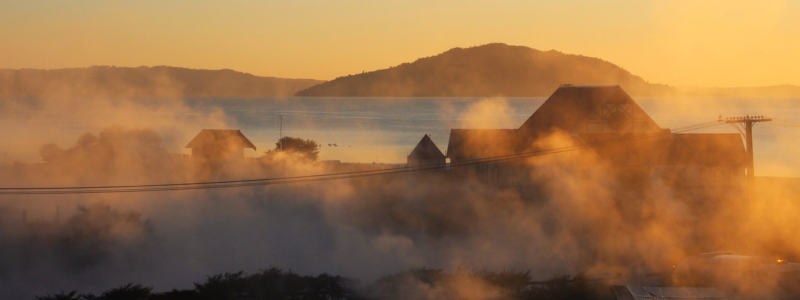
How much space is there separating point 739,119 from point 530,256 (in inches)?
282

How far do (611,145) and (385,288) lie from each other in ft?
45.0

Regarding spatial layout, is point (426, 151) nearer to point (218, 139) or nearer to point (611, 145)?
point (611, 145)

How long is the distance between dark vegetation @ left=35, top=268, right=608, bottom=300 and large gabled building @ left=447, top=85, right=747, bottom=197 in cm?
1045

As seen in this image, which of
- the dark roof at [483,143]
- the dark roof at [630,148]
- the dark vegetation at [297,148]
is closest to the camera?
the dark roof at [630,148]

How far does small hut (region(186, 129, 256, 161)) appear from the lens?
121 ft

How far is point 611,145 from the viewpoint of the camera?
27703 mm

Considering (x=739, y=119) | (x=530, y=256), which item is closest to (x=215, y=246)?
(x=530, y=256)

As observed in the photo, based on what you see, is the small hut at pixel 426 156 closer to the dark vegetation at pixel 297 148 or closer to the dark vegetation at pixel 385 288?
the dark vegetation at pixel 297 148

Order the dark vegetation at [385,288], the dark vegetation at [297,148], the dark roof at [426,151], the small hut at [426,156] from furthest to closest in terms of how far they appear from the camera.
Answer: the dark vegetation at [297,148] < the dark roof at [426,151] < the small hut at [426,156] < the dark vegetation at [385,288]

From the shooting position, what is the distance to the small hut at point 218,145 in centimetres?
3691

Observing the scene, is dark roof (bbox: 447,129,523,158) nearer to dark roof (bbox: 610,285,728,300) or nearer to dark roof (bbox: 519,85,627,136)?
dark roof (bbox: 519,85,627,136)

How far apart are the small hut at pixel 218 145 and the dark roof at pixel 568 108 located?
1527 centimetres

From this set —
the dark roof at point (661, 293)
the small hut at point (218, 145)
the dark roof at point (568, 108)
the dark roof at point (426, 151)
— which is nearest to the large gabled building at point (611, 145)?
the dark roof at point (568, 108)

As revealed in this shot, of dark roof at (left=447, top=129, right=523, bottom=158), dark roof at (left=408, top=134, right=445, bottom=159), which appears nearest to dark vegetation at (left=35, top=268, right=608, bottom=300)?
dark roof at (left=447, top=129, right=523, bottom=158)
